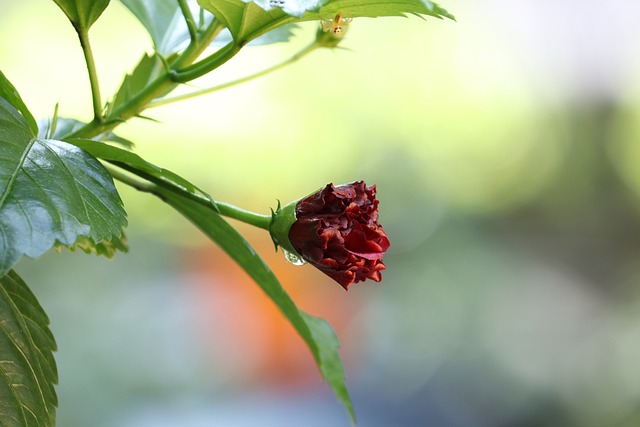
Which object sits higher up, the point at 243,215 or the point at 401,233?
the point at 401,233

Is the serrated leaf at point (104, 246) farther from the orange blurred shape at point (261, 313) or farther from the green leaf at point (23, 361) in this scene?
the orange blurred shape at point (261, 313)

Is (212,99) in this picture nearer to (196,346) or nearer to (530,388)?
(196,346)

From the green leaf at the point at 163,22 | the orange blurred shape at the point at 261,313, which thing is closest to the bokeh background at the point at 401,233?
the orange blurred shape at the point at 261,313

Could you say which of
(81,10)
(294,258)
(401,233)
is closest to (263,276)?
(294,258)

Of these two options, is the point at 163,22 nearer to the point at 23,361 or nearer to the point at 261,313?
the point at 23,361

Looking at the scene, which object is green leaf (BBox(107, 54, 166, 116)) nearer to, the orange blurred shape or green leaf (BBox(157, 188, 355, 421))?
green leaf (BBox(157, 188, 355, 421))

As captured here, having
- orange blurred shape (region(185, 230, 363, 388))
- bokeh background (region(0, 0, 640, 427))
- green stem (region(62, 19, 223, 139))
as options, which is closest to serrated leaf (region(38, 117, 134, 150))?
green stem (region(62, 19, 223, 139))

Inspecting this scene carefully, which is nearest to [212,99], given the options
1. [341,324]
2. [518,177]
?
A: [341,324]
